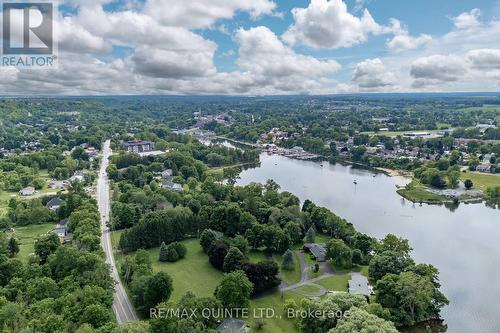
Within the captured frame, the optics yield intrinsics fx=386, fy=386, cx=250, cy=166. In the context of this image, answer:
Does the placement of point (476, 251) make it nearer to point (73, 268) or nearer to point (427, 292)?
point (427, 292)

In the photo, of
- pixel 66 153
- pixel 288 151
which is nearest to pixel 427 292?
pixel 288 151

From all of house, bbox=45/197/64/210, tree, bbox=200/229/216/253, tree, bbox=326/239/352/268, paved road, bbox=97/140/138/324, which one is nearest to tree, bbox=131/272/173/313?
paved road, bbox=97/140/138/324

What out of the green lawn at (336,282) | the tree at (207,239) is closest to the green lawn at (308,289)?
the green lawn at (336,282)

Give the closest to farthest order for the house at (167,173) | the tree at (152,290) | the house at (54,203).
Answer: the tree at (152,290), the house at (54,203), the house at (167,173)

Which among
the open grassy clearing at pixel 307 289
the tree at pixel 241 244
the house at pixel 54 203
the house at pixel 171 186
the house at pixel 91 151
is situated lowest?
the open grassy clearing at pixel 307 289

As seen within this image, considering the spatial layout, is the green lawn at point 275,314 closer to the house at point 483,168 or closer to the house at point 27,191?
the house at point 27,191

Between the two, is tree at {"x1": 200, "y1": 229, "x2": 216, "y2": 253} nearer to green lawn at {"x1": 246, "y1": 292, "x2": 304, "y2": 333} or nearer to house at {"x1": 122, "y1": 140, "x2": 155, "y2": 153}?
green lawn at {"x1": 246, "y1": 292, "x2": 304, "y2": 333}

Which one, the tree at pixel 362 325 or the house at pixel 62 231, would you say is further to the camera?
the house at pixel 62 231
